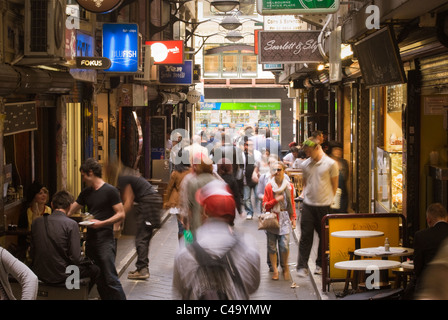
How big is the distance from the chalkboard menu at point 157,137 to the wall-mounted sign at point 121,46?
862cm

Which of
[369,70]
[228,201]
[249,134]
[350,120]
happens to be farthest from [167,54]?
[228,201]

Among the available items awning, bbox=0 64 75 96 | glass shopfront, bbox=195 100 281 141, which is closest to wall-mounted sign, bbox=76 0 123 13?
awning, bbox=0 64 75 96

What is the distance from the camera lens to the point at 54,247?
27.4 ft

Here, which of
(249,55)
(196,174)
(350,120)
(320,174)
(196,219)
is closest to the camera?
(196,219)

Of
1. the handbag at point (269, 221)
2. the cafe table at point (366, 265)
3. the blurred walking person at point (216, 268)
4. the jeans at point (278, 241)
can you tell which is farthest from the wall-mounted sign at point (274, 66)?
the blurred walking person at point (216, 268)

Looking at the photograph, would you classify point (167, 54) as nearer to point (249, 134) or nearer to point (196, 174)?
point (249, 134)

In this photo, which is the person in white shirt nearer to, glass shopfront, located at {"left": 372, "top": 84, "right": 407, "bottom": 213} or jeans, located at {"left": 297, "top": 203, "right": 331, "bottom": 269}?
jeans, located at {"left": 297, "top": 203, "right": 331, "bottom": 269}

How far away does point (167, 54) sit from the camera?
890 inches

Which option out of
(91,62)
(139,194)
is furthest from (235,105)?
(139,194)

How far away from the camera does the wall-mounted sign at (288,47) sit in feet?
55.5

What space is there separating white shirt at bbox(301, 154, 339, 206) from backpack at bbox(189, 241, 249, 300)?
18.8ft

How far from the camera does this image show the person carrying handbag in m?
11.6

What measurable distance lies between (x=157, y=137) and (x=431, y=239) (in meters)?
18.1

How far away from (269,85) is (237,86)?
6.94 ft
